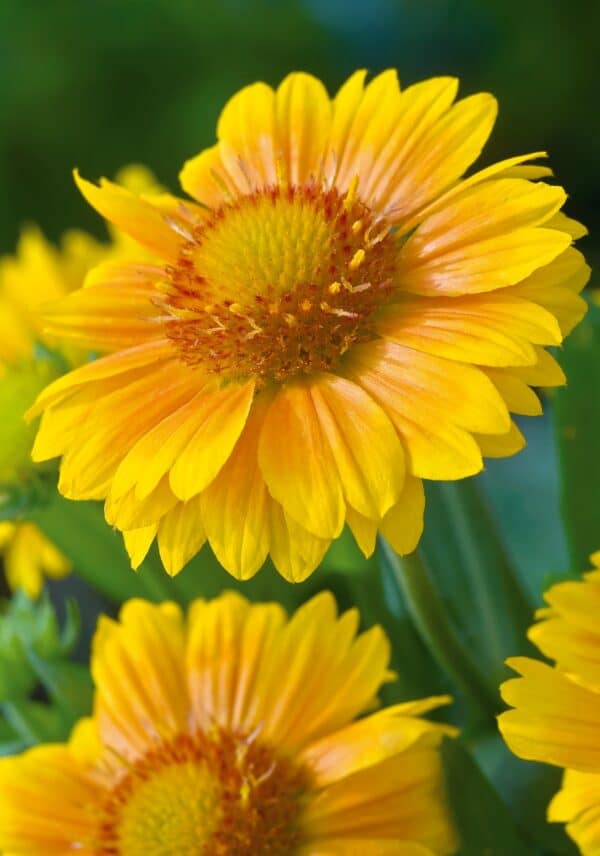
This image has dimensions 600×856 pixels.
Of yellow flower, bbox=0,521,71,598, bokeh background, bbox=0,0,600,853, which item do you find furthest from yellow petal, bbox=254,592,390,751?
bokeh background, bbox=0,0,600,853

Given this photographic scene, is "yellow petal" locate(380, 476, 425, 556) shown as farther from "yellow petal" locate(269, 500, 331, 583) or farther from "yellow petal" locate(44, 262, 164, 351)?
"yellow petal" locate(44, 262, 164, 351)

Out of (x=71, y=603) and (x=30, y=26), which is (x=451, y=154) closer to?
(x=71, y=603)

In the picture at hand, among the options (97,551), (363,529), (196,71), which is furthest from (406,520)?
(196,71)

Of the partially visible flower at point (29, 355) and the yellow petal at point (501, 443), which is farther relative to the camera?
the partially visible flower at point (29, 355)

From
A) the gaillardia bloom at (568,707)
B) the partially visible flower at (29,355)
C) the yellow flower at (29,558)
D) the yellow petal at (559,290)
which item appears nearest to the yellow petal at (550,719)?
the gaillardia bloom at (568,707)

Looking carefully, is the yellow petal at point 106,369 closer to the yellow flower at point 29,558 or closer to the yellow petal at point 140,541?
the yellow petal at point 140,541
